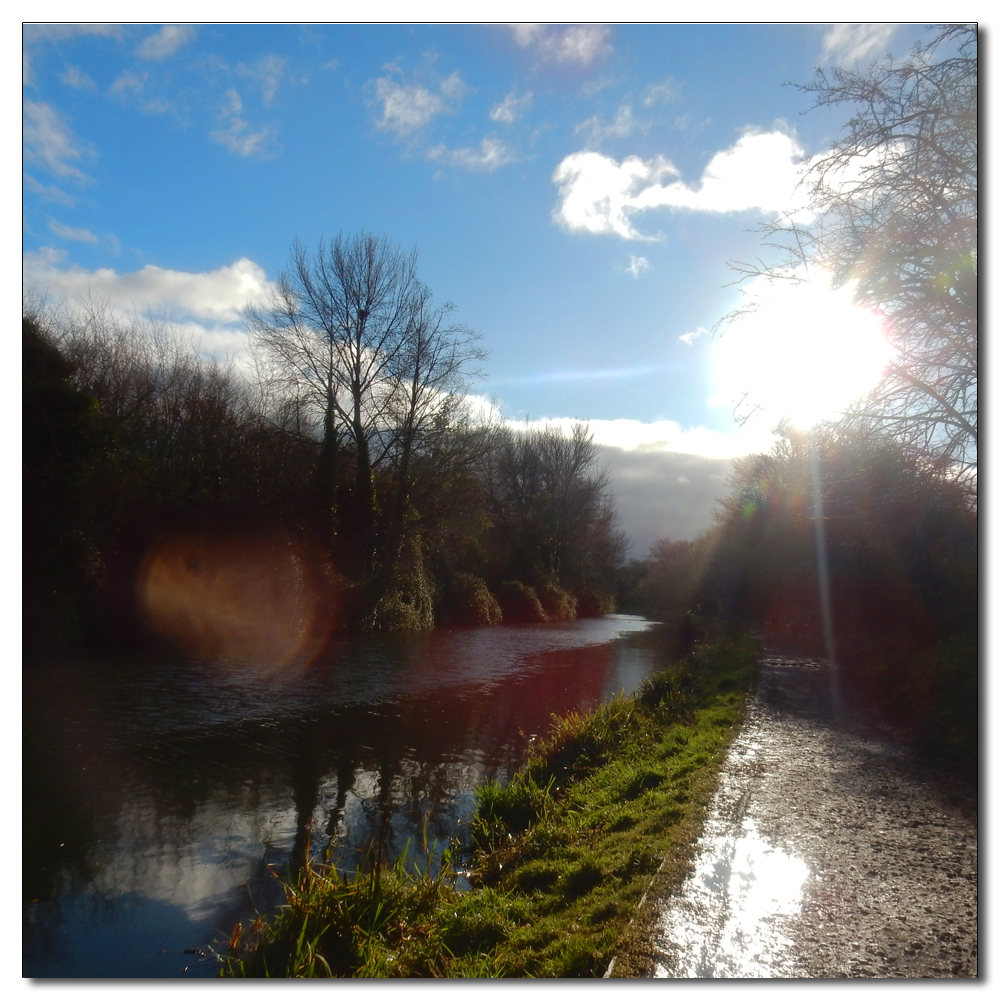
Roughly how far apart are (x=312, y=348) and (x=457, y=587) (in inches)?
482

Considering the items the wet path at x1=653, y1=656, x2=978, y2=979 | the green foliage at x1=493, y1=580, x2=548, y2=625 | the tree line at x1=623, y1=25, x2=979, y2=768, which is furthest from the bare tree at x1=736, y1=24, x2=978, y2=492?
the green foliage at x1=493, y1=580, x2=548, y2=625

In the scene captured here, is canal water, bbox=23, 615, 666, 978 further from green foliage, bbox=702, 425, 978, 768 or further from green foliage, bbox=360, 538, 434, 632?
green foliage, bbox=360, 538, 434, 632

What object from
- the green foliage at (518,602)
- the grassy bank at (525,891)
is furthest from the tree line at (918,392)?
the green foliage at (518,602)

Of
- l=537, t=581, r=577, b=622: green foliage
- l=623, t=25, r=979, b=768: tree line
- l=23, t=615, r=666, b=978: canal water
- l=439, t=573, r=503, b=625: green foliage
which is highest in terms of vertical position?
l=623, t=25, r=979, b=768: tree line

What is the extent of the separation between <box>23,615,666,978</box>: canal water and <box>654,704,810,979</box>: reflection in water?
2.67 meters

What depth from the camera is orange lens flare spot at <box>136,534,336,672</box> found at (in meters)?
16.6

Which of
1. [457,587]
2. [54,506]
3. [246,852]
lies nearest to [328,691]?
[54,506]

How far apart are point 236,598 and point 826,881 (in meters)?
16.9

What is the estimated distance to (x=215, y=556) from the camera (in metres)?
18.4

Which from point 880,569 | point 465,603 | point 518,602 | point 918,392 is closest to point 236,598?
point 465,603

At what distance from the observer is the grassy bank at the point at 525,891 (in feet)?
11.9

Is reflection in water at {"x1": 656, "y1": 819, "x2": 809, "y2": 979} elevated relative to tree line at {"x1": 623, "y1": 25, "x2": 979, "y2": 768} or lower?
lower

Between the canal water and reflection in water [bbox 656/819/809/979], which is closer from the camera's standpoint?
reflection in water [bbox 656/819/809/979]

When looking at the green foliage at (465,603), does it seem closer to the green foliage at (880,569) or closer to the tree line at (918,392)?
the green foliage at (880,569)
